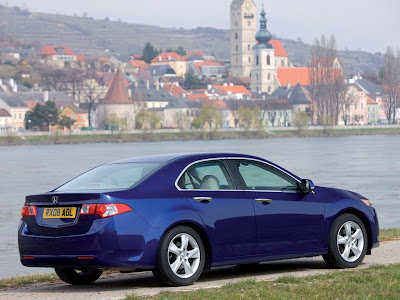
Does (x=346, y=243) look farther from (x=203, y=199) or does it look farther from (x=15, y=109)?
(x=15, y=109)

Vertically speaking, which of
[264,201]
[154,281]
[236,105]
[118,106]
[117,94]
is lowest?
[236,105]

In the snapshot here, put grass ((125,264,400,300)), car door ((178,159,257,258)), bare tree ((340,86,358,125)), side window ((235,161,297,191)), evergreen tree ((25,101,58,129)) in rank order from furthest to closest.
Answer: bare tree ((340,86,358,125)) → evergreen tree ((25,101,58,129)) → side window ((235,161,297,191)) → car door ((178,159,257,258)) → grass ((125,264,400,300))

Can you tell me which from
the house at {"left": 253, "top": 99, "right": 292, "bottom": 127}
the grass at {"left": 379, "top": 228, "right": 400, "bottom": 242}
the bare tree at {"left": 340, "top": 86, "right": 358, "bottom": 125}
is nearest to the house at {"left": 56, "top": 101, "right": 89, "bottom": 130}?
the house at {"left": 253, "top": 99, "right": 292, "bottom": 127}

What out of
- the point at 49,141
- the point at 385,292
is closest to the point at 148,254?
the point at 385,292

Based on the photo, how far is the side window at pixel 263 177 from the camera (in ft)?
34.2

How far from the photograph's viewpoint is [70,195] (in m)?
9.43

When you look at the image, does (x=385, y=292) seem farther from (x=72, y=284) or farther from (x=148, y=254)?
(x=72, y=284)

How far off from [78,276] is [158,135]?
5166 inches

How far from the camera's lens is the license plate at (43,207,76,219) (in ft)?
30.9

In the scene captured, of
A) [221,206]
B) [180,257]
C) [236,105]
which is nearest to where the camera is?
[180,257]

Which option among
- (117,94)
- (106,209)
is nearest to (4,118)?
(117,94)

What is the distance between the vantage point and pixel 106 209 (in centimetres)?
925

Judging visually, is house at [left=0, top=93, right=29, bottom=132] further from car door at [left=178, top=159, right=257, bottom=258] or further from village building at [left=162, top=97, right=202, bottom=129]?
car door at [left=178, top=159, right=257, bottom=258]

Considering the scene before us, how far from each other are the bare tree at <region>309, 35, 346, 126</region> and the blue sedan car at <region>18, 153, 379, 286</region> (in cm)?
13667
